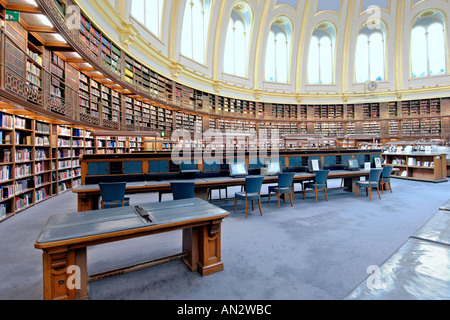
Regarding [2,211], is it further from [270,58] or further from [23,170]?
[270,58]

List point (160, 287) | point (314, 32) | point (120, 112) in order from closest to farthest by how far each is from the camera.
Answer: point (160, 287), point (120, 112), point (314, 32)

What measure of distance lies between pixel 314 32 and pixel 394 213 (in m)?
16.6

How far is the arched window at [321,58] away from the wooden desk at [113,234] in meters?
16.8

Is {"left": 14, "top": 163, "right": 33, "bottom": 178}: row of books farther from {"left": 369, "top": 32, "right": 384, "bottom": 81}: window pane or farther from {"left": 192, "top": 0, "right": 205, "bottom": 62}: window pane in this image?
{"left": 369, "top": 32, "right": 384, "bottom": 81}: window pane

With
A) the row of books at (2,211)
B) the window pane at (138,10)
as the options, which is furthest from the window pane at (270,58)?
the row of books at (2,211)

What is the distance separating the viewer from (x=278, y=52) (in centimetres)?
1570

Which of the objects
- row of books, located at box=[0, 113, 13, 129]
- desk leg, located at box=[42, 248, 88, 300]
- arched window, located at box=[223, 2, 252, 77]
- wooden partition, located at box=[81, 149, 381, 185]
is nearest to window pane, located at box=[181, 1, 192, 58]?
arched window, located at box=[223, 2, 252, 77]

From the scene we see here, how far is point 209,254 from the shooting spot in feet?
6.57

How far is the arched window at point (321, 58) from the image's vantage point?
1622cm

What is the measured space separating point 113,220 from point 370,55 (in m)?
19.9

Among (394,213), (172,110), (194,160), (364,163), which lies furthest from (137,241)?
(172,110)

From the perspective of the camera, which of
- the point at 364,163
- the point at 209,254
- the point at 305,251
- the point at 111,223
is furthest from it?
the point at 364,163

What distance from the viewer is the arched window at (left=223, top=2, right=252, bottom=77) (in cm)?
1364

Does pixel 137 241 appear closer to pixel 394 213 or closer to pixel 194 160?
pixel 194 160
